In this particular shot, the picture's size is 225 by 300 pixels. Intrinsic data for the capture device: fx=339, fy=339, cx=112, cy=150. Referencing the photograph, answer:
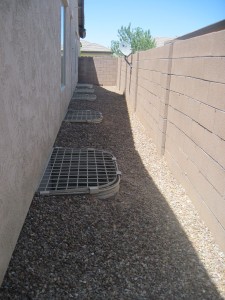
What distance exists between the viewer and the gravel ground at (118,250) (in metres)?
2.32

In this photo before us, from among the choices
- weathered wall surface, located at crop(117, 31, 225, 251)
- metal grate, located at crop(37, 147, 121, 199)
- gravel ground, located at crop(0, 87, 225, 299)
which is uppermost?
weathered wall surface, located at crop(117, 31, 225, 251)

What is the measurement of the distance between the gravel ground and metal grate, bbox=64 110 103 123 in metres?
3.70

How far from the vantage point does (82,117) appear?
8.12 meters

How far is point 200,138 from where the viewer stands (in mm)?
3568

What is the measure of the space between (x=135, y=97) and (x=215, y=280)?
300 inches

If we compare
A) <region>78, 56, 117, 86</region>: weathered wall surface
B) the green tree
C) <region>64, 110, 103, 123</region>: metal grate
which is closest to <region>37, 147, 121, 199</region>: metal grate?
<region>64, 110, 103, 123</region>: metal grate

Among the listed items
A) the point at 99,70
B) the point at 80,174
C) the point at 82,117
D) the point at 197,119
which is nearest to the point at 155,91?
the point at 82,117

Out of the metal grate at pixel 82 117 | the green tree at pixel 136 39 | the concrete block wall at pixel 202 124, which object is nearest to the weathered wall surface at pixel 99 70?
the metal grate at pixel 82 117

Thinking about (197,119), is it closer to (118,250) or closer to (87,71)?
(118,250)

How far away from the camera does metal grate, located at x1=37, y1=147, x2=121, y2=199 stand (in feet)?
11.8

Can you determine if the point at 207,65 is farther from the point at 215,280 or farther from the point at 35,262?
the point at 35,262

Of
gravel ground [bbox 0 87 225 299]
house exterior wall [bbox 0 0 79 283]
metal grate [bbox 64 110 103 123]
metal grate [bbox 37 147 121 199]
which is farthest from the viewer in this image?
metal grate [bbox 64 110 103 123]

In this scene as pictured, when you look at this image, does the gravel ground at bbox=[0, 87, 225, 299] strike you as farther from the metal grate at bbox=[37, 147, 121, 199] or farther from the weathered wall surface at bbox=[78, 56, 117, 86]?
the weathered wall surface at bbox=[78, 56, 117, 86]

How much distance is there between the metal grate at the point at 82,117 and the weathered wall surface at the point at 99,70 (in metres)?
11.9
